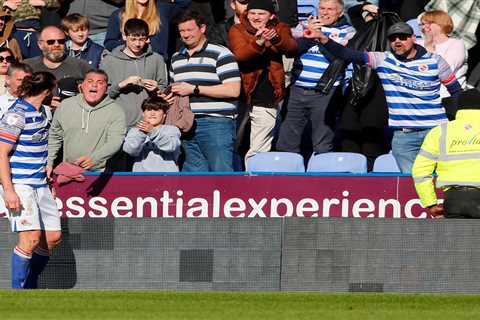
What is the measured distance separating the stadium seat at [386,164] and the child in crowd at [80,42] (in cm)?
336

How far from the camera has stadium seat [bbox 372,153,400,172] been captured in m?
13.8

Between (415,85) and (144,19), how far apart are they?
3.17 metres

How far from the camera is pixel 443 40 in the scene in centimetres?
1437

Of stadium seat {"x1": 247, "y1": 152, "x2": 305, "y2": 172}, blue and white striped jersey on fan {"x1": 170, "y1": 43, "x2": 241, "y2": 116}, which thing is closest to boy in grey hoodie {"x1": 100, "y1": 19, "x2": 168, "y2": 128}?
blue and white striped jersey on fan {"x1": 170, "y1": 43, "x2": 241, "y2": 116}

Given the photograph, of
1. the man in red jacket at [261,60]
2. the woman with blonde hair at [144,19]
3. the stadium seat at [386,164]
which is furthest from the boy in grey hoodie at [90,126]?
the stadium seat at [386,164]

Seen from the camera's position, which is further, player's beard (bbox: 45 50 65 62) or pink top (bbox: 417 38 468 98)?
pink top (bbox: 417 38 468 98)

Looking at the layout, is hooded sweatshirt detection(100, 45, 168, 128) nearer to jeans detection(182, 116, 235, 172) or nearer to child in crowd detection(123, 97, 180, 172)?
child in crowd detection(123, 97, 180, 172)

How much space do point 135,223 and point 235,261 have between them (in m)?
1.02

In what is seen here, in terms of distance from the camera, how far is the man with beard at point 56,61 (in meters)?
13.7

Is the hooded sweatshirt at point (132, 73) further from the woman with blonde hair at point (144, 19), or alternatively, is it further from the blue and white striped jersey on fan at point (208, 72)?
the woman with blonde hair at point (144, 19)

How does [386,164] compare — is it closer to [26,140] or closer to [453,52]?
[453,52]

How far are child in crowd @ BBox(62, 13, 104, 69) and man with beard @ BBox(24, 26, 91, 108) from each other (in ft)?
1.23

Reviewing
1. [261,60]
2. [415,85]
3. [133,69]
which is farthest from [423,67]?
[133,69]

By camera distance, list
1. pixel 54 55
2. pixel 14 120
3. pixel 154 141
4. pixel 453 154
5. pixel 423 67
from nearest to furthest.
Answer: pixel 14 120 → pixel 453 154 → pixel 154 141 → pixel 423 67 → pixel 54 55
